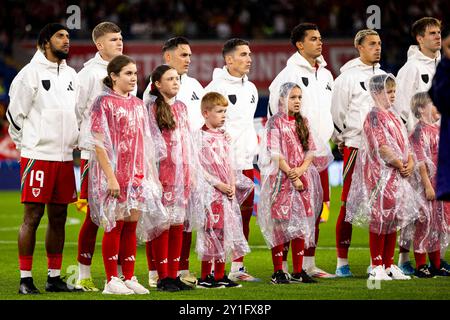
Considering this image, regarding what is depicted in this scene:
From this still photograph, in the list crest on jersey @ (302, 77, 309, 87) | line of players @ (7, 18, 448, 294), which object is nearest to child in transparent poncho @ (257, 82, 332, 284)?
line of players @ (7, 18, 448, 294)

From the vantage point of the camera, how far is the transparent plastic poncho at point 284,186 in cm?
910

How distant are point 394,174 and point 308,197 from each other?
783mm

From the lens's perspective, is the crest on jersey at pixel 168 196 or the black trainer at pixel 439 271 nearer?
the crest on jersey at pixel 168 196

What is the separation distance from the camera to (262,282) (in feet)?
30.5

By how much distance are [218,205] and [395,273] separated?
171 centimetres

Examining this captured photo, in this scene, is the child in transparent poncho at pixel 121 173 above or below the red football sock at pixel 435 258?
above

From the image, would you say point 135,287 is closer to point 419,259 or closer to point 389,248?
point 389,248

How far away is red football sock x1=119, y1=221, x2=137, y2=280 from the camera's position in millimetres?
8297

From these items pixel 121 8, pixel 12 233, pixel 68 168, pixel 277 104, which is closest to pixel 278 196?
pixel 277 104

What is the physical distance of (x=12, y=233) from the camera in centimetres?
1443

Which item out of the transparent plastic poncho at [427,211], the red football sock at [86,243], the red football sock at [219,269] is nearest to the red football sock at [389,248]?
the transparent plastic poncho at [427,211]

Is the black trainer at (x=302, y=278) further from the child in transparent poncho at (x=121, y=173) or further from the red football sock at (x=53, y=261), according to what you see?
the red football sock at (x=53, y=261)

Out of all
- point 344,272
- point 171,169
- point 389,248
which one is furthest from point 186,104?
point 389,248

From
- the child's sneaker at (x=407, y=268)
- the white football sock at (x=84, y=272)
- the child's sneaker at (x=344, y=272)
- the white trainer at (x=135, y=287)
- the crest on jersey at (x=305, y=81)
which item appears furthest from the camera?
the crest on jersey at (x=305, y=81)
